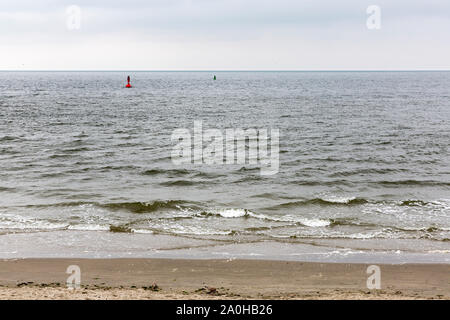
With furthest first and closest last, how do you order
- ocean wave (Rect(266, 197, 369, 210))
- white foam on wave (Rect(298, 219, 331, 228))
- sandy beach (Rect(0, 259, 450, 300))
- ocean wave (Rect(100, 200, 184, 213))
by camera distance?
ocean wave (Rect(266, 197, 369, 210)) < ocean wave (Rect(100, 200, 184, 213)) < white foam on wave (Rect(298, 219, 331, 228)) < sandy beach (Rect(0, 259, 450, 300))

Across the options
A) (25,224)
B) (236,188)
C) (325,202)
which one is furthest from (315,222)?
(25,224)

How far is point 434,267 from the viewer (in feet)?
36.7

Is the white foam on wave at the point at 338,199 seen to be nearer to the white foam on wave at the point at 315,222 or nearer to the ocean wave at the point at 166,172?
the white foam on wave at the point at 315,222

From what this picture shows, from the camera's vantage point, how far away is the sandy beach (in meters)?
8.84

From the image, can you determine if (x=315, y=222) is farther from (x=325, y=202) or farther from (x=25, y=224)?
(x=25, y=224)

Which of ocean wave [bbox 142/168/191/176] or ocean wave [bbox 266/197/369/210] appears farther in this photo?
ocean wave [bbox 142/168/191/176]

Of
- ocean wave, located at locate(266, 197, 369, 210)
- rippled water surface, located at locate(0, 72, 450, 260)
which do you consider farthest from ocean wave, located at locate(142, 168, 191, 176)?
ocean wave, located at locate(266, 197, 369, 210)

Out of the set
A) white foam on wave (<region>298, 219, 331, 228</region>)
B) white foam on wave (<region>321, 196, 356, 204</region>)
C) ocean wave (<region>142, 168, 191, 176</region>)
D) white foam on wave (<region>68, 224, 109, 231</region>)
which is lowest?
white foam on wave (<region>298, 219, 331, 228</region>)

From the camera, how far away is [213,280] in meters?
10.3

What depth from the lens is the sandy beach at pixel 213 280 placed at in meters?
8.84

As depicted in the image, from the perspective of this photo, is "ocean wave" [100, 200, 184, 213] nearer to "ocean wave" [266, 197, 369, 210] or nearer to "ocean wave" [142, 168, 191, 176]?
"ocean wave" [266, 197, 369, 210]

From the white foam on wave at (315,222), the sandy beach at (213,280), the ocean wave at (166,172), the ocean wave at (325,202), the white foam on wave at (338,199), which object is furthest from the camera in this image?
the ocean wave at (166,172)

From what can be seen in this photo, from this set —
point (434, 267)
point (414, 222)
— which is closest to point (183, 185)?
point (414, 222)

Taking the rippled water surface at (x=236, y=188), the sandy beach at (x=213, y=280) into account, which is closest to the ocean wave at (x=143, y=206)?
the rippled water surface at (x=236, y=188)
